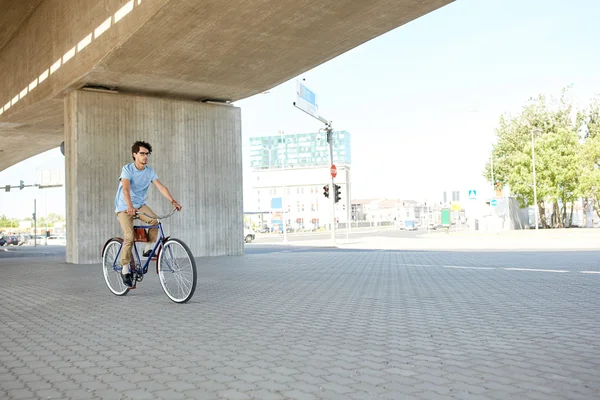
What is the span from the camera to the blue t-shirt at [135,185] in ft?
24.1

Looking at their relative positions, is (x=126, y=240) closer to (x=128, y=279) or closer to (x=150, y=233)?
(x=150, y=233)

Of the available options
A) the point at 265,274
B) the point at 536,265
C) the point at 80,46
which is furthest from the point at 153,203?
the point at 536,265

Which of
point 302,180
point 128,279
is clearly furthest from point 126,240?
point 302,180

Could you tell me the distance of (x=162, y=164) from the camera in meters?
17.7

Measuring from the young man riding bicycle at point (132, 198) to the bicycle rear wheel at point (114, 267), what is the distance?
20 cm

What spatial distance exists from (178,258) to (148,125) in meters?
11.5

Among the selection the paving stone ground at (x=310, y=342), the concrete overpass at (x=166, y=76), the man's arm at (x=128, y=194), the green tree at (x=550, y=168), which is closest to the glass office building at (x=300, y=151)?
the green tree at (x=550, y=168)

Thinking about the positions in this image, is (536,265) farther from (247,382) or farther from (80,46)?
(80,46)

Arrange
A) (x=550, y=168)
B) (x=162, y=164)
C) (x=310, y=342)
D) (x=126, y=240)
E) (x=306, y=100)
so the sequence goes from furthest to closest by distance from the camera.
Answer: (x=550, y=168) < (x=306, y=100) < (x=162, y=164) < (x=126, y=240) < (x=310, y=342)

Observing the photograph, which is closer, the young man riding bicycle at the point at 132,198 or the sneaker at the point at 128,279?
the young man riding bicycle at the point at 132,198

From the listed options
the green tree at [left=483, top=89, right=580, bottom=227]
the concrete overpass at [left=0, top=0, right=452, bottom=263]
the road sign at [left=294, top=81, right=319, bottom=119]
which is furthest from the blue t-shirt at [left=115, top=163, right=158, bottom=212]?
the green tree at [left=483, top=89, right=580, bottom=227]

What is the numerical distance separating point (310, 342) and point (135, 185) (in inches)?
156

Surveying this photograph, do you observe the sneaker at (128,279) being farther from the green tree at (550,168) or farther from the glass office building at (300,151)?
the glass office building at (300,151)

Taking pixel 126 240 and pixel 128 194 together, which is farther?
pixel 126 240
